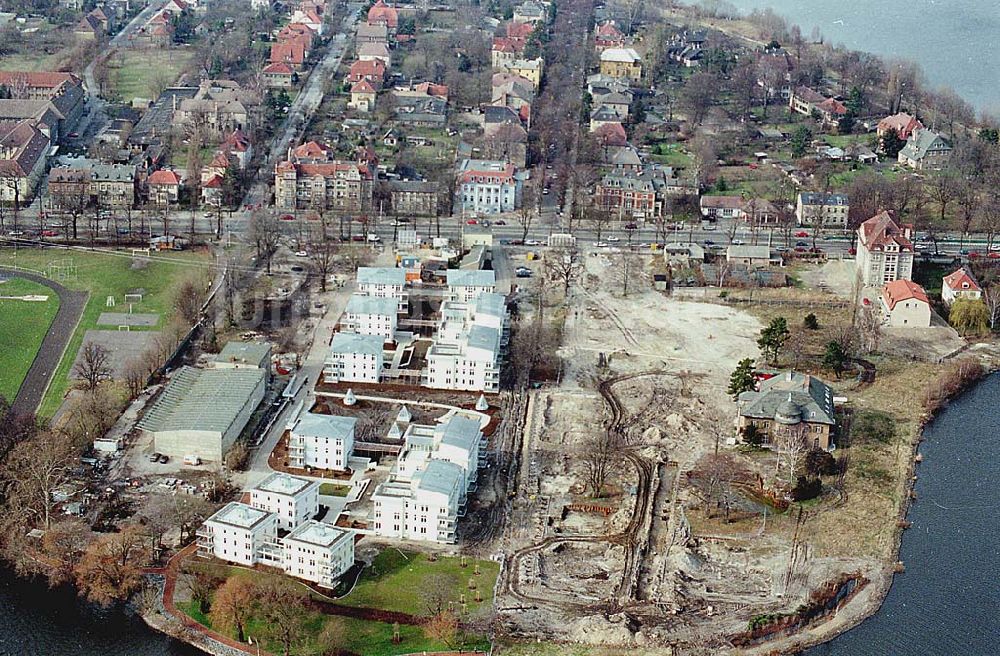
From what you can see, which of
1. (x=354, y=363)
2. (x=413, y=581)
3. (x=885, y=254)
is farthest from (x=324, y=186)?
(x=413, y=581)

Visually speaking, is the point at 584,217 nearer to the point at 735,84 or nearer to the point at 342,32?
the point at 735,84

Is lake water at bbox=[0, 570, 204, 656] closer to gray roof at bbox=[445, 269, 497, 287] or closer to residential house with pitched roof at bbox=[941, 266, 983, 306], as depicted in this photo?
gray roof at bbox=[445, 269, 497, 287]

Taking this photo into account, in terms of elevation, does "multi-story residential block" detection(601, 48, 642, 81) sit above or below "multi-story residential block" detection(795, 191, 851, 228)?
above

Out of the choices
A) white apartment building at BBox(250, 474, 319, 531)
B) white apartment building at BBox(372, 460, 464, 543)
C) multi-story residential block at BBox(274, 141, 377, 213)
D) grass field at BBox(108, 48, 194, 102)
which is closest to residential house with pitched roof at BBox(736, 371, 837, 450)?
white apartment building at BBox(372, 460, 464, 543)

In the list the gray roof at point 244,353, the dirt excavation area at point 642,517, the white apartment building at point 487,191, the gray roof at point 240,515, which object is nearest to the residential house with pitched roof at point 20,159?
the white apartment building at point 487,191

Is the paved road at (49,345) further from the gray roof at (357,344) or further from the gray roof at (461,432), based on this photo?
the gray roof at (461,432)

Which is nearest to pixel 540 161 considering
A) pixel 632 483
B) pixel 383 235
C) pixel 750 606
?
pixel 383 235
